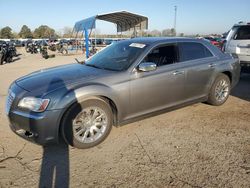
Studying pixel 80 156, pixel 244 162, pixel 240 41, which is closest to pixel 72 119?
pixel 80 156

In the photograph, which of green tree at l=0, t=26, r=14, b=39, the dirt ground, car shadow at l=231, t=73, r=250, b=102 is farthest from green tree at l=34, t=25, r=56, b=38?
the dirt ground

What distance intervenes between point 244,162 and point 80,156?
230 centimetres

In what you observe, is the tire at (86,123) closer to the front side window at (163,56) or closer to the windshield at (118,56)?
the windshield at (118,56)

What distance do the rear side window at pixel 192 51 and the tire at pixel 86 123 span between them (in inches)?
79.0

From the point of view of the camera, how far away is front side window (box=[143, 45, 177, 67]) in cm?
445

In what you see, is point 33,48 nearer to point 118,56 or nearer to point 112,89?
point 118,56

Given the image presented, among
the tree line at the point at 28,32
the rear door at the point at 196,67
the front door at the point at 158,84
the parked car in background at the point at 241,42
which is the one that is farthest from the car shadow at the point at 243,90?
the tree line at the point at 28,32

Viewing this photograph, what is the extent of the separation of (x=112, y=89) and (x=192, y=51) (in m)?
2.17

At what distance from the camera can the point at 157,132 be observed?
4.30 meters

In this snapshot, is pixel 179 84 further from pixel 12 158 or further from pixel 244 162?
pixel 12 158

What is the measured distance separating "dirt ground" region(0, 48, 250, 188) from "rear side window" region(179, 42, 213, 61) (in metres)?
1.31

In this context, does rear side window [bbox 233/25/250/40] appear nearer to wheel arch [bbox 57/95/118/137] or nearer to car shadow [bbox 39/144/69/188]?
wheel arch [bbox 57/95/118/137]

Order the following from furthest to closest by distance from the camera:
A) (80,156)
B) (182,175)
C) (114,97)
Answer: (114,97), (80,156), (182,175)

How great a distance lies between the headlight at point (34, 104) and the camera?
11.0ft
